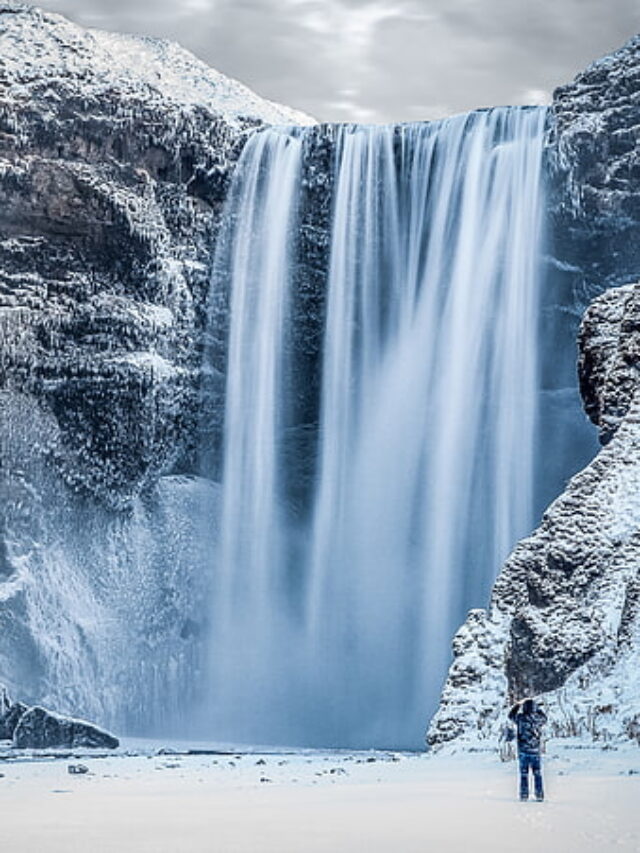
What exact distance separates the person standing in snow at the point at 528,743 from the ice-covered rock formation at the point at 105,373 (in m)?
29.9

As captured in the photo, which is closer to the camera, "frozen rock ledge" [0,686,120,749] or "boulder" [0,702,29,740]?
"frozen rock ledge" [0,686,120,749]

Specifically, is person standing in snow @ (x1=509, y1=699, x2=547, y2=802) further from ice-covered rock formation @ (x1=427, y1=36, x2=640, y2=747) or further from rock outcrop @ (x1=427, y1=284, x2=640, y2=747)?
rock outcrop @ (x1=427, y1=284, x2=640, y2=747)

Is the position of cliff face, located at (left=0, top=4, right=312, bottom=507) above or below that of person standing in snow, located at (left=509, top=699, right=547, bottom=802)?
above

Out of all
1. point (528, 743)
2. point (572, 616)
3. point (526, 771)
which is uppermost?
point (572, 616)

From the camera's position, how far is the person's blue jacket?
39.4 feet

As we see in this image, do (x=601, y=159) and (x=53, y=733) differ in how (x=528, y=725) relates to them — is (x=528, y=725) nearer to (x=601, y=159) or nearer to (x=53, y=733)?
(x=53, y=733)

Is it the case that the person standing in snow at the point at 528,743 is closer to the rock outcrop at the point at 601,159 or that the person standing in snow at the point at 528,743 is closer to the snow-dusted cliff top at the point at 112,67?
the rock outcrop at the point at 601,159

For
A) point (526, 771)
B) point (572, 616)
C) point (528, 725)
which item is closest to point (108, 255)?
point (572, 616)

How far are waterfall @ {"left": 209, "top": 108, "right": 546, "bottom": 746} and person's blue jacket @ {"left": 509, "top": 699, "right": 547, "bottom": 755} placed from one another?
26856mm

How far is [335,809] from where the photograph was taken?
448 inches

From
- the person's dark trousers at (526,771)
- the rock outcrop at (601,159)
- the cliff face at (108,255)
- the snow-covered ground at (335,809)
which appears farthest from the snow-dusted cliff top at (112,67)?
the person's dark trousers at (526,771)

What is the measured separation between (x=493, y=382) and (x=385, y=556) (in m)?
6.22

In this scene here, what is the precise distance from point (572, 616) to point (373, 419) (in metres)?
20.9

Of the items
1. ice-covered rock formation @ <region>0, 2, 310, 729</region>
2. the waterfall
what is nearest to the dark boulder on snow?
the waterfall
